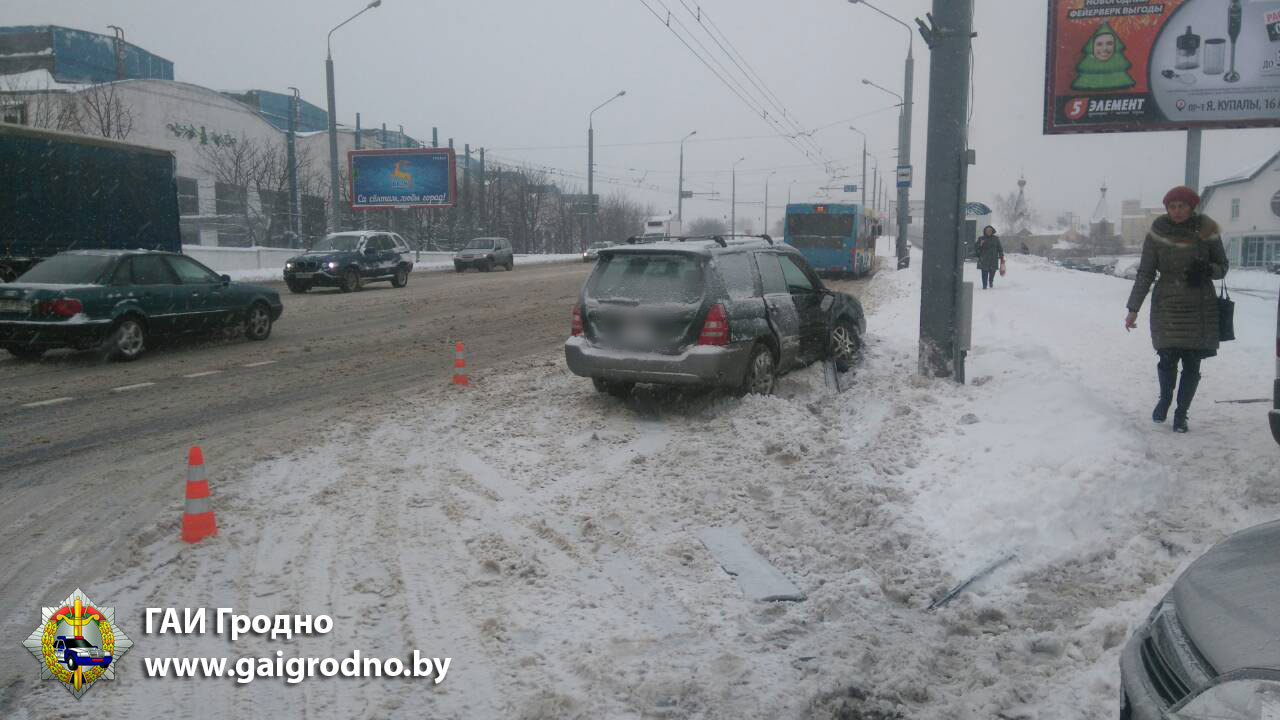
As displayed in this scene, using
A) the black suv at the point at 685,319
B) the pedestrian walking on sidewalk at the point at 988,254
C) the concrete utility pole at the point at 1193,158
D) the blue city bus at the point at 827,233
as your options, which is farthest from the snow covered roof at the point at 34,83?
the concrete utility pole at the point at 1193,158

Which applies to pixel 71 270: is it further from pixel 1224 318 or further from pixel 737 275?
pixel 1224 318

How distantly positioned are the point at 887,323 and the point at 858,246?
16.7m

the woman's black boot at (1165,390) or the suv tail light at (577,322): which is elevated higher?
the suv tail light at (577,322)

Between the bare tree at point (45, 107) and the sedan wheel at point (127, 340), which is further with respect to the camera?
the bare tree at point (45, 107)

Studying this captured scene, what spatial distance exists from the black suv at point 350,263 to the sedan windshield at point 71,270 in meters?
12.9

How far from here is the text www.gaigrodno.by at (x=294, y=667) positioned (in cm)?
371

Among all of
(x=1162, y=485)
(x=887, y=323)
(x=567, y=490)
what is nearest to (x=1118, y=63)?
(x=887, y=323)

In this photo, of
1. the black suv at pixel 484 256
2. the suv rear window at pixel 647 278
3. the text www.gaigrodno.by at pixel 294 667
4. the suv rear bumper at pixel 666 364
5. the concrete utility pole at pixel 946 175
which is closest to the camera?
the text www.gaigrodno.by at pixel 294 667

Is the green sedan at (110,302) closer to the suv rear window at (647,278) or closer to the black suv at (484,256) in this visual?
the suv rear window at (647,278)

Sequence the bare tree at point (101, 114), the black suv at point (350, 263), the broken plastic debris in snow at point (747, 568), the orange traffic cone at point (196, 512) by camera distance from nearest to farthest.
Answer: the broken plastic debris in snow at point (747, 568) → the orange traffic cone at point (196, 512) → the black suv at point (350, 263) → the bare tree at point (101, 114)

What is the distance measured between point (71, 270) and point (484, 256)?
2706 cm

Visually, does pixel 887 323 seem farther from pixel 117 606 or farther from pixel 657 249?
pixel 117 606

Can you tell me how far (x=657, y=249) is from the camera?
8.49 meters

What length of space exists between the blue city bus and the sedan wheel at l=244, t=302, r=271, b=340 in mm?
19592
